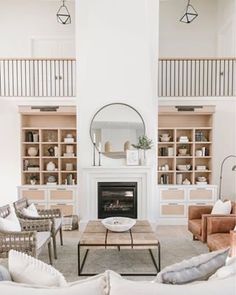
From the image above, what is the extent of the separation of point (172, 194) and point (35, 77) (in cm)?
419

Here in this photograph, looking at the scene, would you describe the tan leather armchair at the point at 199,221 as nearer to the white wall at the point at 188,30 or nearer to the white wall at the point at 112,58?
the white wall at the point at 112,58

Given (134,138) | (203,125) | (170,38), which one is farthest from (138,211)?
(170,38)

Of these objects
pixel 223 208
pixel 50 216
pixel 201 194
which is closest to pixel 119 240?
pixel 50 216

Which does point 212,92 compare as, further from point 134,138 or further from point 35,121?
point 35,121

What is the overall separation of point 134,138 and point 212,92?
246 cm

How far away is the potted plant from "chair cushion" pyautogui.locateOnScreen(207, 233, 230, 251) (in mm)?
2343

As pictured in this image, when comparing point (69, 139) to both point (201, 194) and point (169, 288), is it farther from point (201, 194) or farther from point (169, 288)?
point (169, 288)

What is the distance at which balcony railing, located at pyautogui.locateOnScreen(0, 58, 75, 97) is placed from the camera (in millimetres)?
7285

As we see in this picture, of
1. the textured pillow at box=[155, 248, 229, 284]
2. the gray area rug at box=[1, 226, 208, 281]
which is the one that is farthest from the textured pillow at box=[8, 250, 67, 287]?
the gray area rug at box=[1, 226, 208, 281]

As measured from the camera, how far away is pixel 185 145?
7164 millimetres

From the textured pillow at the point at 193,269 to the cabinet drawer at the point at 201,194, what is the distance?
4.42 metres

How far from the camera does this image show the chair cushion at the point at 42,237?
3739 millimetres

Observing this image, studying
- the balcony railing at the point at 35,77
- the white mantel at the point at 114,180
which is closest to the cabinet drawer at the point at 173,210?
the white mantel at the point at 114,180

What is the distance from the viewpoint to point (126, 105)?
6238 millimetres
